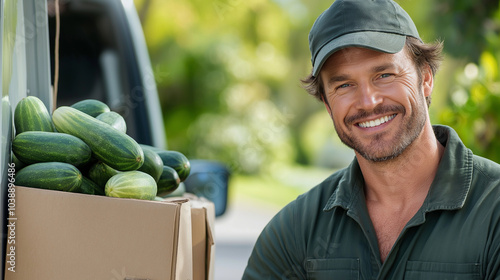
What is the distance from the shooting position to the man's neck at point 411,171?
267cm

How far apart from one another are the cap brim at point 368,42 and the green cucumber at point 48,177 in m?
1.07

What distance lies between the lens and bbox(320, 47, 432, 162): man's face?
2.64m

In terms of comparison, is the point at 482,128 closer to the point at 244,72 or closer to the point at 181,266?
the point at 181,266

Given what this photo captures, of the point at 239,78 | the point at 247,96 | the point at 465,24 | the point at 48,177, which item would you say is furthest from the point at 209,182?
the point at 247,96

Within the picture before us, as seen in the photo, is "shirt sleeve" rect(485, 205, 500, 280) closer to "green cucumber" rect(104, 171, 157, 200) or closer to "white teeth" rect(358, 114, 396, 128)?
"white teeth" rect(358, 114, 396, 128)

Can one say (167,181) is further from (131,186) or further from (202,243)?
(131,186)

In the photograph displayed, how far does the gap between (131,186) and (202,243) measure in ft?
1.34

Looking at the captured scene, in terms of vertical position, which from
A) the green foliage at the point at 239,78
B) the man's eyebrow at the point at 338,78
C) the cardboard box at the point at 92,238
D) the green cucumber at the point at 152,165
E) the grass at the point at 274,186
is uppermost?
the green foliage at the point at 239,78

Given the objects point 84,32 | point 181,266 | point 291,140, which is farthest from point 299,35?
point 181,266

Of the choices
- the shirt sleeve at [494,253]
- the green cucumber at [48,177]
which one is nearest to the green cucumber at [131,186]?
the green cucumber at [48,177]

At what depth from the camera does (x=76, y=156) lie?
7.63ft

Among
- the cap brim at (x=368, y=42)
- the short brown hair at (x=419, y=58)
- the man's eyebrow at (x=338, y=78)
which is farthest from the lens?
the short brown hair at (x=419, y=58)

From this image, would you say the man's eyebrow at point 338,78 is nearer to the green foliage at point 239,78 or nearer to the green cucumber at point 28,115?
the green cucumber at point 28,115

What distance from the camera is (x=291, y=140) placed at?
24.2 m
